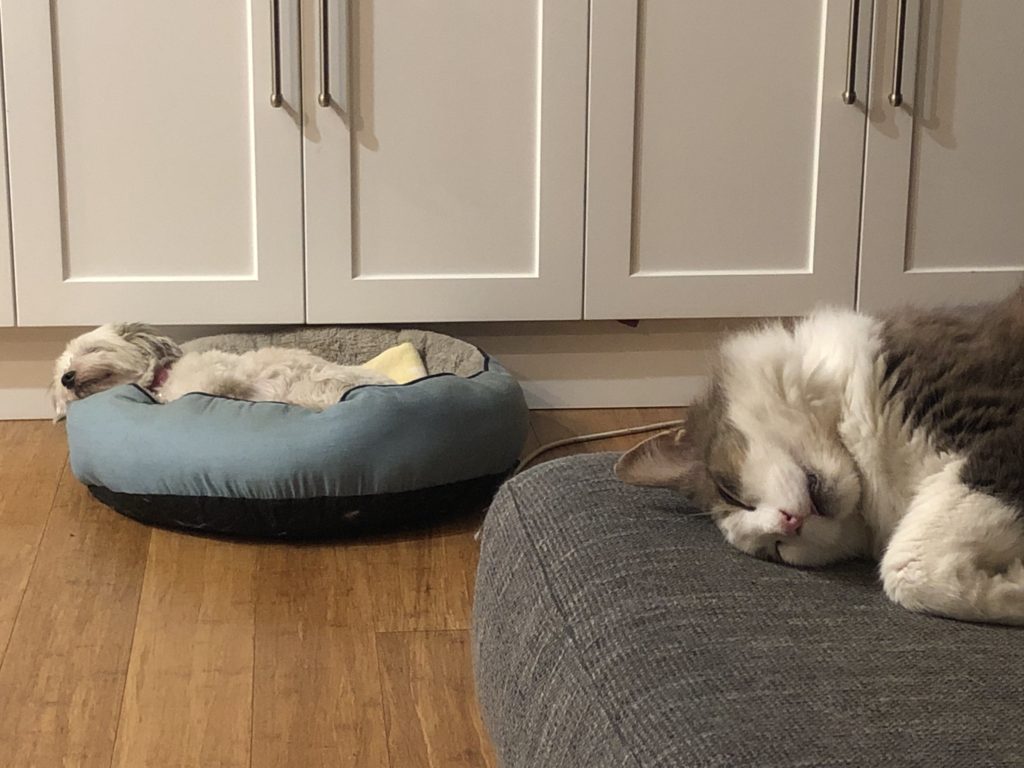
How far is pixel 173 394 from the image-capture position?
2.52 metres

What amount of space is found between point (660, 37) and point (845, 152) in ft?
1.65

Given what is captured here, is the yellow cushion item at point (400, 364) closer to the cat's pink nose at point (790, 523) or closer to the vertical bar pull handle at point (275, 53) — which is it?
the vertical bar pull handle at point (275, 53)

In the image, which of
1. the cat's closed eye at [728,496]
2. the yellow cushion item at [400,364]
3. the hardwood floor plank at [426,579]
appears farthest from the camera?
the yellow cushion item at [400,364]

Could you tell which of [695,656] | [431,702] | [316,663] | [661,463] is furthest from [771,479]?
[316,663]

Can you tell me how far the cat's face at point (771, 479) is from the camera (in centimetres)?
116

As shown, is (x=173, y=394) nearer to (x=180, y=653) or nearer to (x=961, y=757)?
(x=180, y=653)

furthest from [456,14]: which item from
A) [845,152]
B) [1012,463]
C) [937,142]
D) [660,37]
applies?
[1012,463]

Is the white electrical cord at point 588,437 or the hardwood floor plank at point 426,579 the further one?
the white electrical cord at point 588,437

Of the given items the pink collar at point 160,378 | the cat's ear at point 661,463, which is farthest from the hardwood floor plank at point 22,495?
the cat's ear at point 661,463

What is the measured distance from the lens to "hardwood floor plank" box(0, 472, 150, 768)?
1580 mm

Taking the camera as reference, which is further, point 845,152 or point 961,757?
point 845,152

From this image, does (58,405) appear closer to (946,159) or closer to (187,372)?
(187,372)

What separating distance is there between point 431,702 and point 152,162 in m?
1.49

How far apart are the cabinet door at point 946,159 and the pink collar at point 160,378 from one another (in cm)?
159
